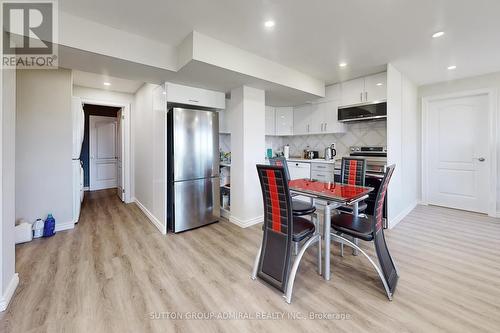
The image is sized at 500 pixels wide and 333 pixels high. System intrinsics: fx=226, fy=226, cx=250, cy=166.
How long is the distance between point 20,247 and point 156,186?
5.47 feet

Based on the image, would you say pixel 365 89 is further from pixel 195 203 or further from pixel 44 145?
pixel 44 145

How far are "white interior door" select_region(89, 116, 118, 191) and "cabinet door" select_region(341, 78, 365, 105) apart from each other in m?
5.72

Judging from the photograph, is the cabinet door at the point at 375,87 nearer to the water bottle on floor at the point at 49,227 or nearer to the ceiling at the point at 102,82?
the ceiling at the point at 102,82

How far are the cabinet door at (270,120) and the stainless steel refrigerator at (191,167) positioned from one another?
5.25 ft

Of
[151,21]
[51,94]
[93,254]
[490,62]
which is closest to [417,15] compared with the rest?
[490,62]

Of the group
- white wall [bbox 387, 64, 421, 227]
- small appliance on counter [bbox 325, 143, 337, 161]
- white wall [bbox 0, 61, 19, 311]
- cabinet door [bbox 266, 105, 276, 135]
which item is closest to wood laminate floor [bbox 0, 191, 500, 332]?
white wall [bbox 0, 61, 19, 311]

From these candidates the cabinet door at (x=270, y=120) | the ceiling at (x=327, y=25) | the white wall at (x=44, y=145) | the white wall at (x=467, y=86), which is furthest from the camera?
the cabinet door at (x=270, y=120)

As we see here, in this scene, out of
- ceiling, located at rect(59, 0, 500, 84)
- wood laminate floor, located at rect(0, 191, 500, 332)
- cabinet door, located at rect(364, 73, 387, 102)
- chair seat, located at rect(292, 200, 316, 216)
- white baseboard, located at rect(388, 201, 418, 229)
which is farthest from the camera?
cabinet door, located at rect(364, 73, 387, 102)

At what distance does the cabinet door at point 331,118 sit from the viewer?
4.21m

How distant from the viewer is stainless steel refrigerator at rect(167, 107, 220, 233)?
10.6 feet

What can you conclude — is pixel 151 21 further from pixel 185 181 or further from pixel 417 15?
pixel 417 15

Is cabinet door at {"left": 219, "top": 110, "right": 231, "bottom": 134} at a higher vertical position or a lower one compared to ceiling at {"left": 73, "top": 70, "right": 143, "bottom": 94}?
lower

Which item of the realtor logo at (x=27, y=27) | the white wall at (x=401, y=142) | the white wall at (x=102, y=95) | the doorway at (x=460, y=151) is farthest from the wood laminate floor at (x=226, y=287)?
the white wall at (x=102, y=95)

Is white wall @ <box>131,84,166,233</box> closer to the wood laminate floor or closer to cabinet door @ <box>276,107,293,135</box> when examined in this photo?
the wood laminate floor
